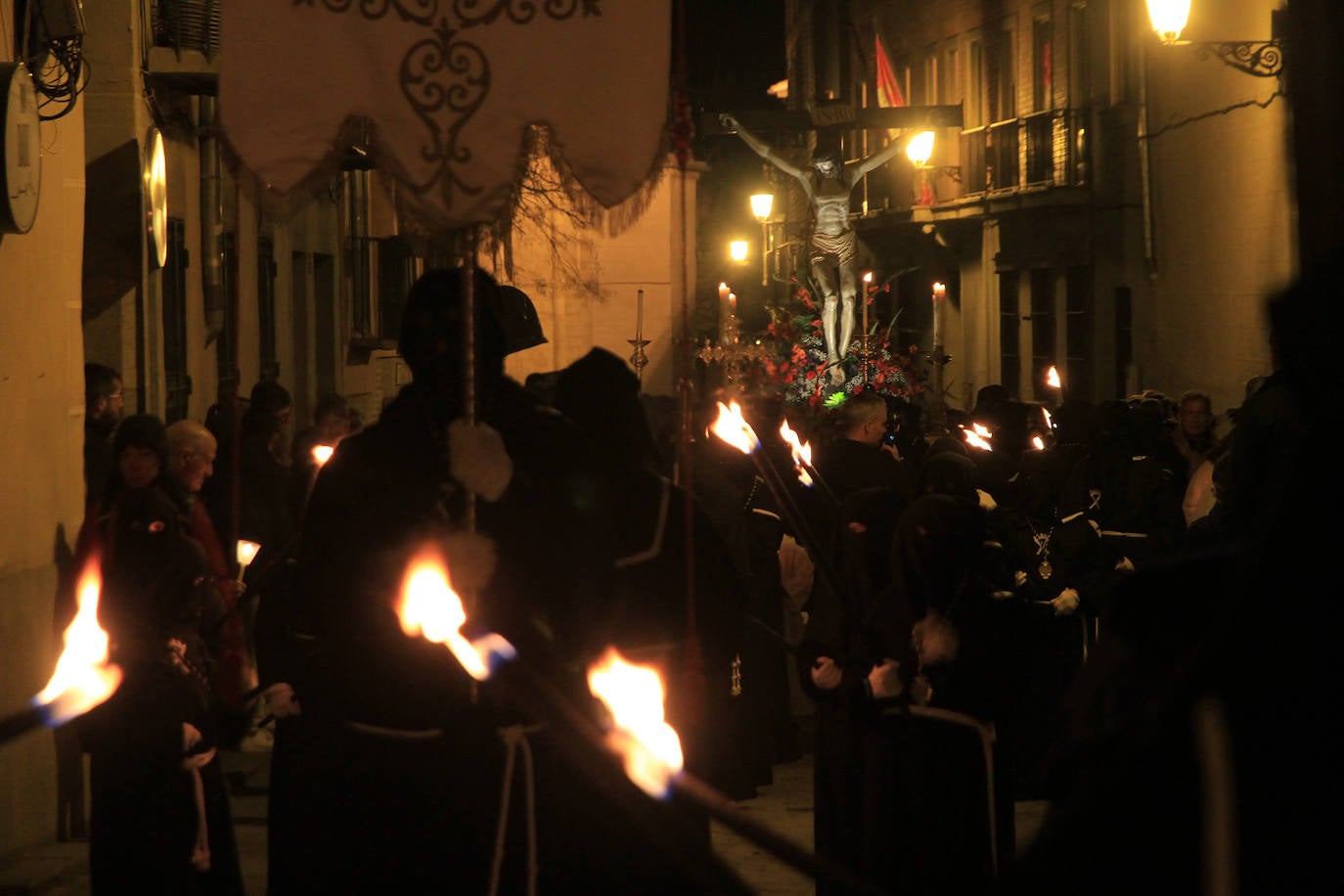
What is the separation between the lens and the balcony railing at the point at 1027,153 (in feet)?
95.8

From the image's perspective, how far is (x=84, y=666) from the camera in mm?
5879

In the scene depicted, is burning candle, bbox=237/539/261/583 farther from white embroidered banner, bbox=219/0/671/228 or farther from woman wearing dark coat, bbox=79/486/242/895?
white embroidered banner, bbox=219/0/671/228

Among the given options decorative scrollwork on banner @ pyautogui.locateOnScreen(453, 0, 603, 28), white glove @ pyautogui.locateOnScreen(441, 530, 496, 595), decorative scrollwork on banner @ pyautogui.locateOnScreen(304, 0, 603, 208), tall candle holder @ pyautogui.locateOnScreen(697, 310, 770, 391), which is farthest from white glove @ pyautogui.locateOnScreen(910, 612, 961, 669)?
tall candle holder @ pyautogui.locateOnScreen(697, 310, 770, 391)

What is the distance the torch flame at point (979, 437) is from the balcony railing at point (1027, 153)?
18.2m

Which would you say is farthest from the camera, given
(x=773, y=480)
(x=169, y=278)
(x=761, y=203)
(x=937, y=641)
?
(x=761, y=203)

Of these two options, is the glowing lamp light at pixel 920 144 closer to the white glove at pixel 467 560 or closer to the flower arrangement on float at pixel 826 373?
the flower arrangement on float at pixel 826 373

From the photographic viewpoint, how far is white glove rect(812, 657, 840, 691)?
6.35 meters

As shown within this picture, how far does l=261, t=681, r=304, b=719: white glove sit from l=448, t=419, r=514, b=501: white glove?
75 centimetres

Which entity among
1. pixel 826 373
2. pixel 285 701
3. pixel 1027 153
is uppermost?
pixel 1027 153

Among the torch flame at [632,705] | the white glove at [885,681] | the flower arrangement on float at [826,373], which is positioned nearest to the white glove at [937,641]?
the white glove at [885,681]

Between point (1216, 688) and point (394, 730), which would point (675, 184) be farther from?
point (1216, 688)

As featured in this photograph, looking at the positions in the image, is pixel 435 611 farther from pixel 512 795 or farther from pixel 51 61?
pixel 51 61

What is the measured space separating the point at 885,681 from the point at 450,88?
221cm

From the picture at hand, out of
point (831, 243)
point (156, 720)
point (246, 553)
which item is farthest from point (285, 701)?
point (831, 243)
